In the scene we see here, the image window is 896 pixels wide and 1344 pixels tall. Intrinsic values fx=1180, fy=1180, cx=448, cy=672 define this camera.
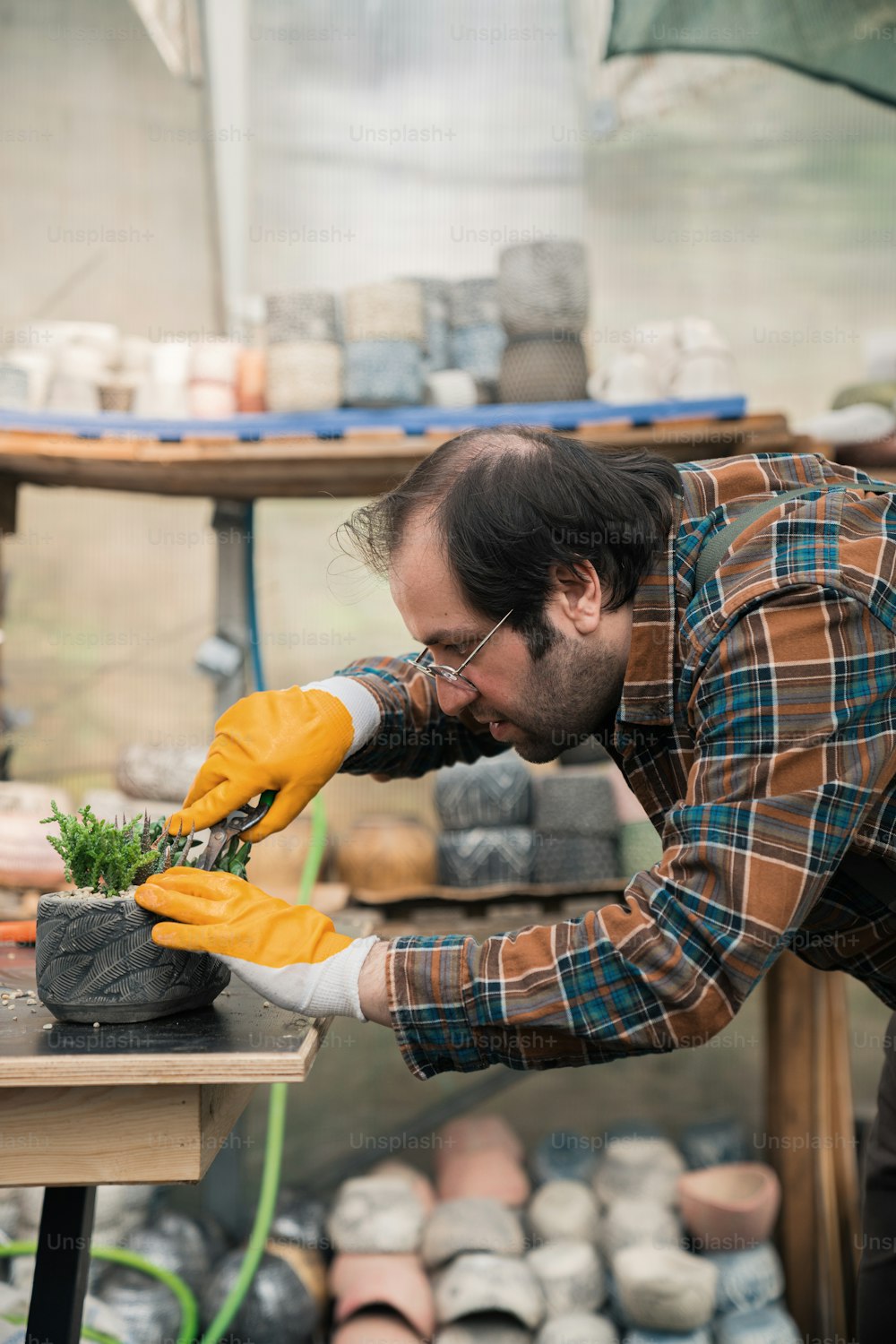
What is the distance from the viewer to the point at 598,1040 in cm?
125

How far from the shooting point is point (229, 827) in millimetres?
1571

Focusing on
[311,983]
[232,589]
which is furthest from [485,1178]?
[311,983]

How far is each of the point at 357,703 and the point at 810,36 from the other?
8.40 feet

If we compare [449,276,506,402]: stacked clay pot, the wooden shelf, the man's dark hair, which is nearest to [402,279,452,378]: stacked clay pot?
[449,276,506,402]: stacked clay pot

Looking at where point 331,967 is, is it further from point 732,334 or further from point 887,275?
point 887,275

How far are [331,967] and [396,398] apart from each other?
74.1 inches

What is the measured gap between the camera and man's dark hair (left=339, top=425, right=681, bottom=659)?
57.9 inches

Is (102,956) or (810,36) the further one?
(810,36)

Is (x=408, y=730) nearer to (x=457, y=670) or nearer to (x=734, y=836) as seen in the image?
(x=457, y=670)

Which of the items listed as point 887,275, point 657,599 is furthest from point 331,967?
point 887,275

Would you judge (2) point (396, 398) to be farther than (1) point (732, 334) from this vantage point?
No

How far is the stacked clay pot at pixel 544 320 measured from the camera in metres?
2.94

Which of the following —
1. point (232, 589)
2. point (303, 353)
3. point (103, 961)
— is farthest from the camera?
point (232, 589)

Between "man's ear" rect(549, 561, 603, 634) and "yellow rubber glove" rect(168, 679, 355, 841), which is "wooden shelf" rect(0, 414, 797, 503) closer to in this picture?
"yellow rubber glove" rect(168, 679, 355, 841)
